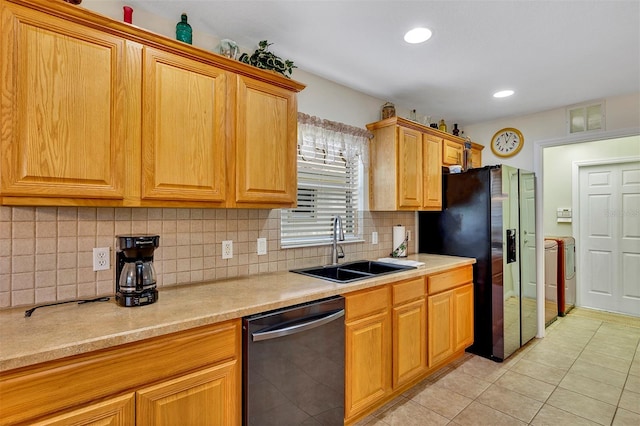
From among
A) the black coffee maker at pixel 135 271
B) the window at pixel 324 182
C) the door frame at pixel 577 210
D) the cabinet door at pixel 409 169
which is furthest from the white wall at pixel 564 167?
the black coffee maker at pixel 135 271

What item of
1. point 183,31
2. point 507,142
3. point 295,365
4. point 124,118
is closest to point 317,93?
point 183,31

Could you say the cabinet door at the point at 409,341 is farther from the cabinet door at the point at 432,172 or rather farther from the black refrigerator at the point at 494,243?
the cabinet door at the point at 432,172

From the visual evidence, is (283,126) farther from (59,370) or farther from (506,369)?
(506,369)

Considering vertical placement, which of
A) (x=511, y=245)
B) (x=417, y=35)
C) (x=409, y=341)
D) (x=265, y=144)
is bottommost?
(x=409, y=341)

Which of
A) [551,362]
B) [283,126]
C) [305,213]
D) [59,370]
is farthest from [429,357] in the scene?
[59,370]

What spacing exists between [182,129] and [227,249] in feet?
2.71

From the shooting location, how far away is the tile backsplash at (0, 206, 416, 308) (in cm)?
151

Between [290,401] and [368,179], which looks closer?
[290,401]

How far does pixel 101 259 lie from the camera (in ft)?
5.60

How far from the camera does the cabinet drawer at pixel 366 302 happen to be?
79.3 inches

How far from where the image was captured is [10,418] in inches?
40.5

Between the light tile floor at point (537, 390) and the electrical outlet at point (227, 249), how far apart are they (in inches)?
54.2

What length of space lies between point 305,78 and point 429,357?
2418 mm

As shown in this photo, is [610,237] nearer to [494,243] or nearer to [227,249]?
[494,243]
